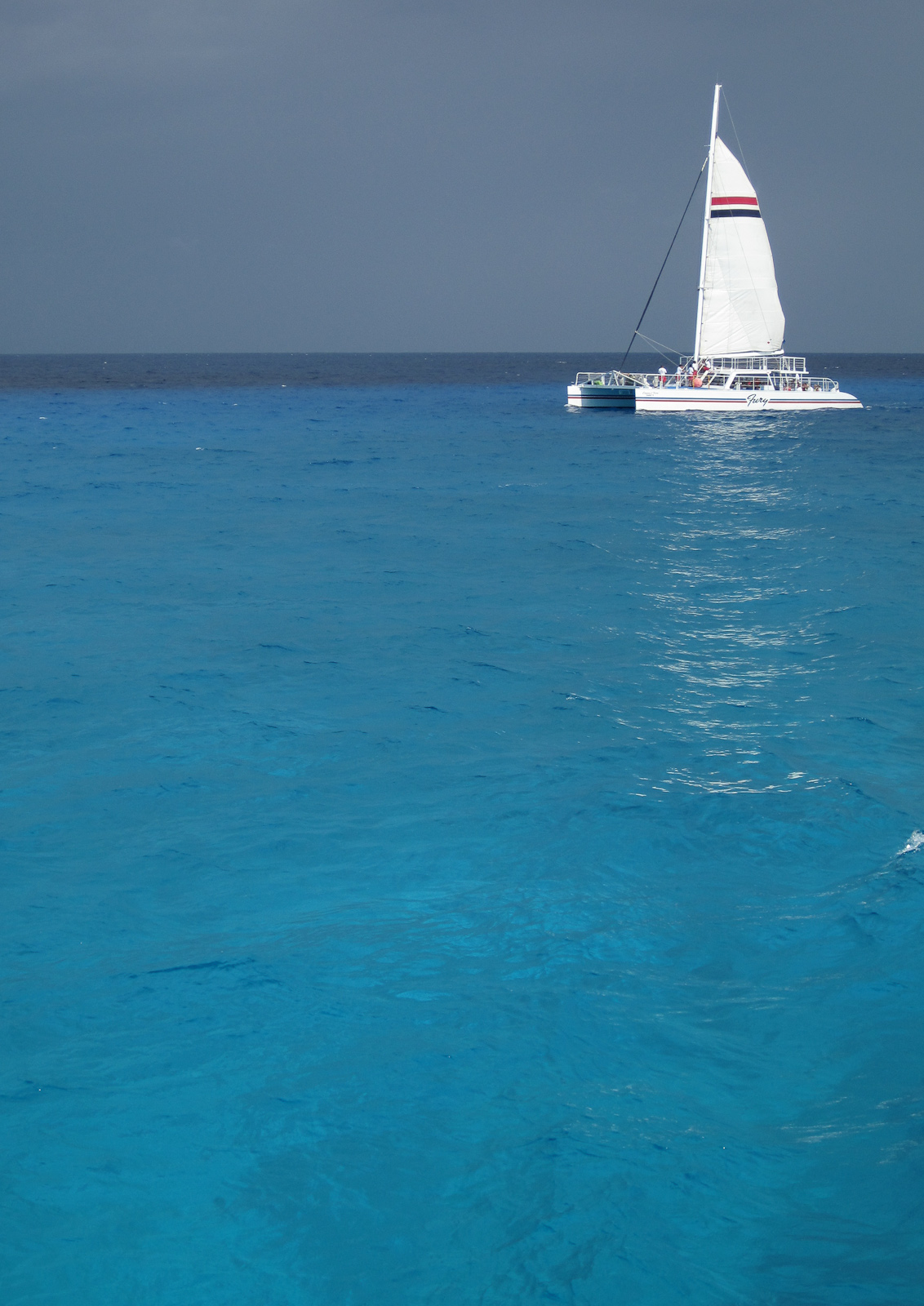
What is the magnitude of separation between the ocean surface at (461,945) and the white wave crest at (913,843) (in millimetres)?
85

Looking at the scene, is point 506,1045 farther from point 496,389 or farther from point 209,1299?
point 496,389

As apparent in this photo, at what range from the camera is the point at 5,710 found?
37.8 ft

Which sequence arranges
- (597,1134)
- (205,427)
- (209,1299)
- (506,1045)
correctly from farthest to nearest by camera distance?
1. (205,427)
2. (506,1045)
3. (597,1134)
4. (209,1299)

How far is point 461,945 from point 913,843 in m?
3.79

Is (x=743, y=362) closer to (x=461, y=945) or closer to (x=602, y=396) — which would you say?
(x=602, y=396)

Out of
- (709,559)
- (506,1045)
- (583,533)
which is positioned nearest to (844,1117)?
(506,1045)

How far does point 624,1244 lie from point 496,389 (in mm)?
86821

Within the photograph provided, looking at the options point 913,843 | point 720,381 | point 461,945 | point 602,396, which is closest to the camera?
point 461,945

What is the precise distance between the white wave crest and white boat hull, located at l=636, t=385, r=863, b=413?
43909mm

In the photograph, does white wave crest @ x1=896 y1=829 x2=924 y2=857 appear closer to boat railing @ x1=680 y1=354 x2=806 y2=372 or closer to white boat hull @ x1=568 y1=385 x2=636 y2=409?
boat railing @ x1=680 y1=354 x2=806 y2=372

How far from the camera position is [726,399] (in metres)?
50.1

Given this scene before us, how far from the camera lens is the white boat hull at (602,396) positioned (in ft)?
183
